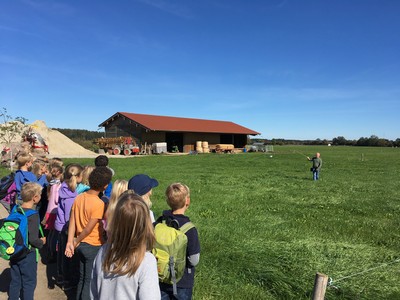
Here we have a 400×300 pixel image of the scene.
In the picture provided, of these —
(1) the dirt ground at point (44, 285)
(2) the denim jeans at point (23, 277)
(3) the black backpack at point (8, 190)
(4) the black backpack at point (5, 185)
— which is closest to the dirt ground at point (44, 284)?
(1) the dirt ground at point (44, 285)

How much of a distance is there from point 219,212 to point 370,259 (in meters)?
3.90

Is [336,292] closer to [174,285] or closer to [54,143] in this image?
[174,285]

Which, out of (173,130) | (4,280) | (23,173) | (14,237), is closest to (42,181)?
(23,173)

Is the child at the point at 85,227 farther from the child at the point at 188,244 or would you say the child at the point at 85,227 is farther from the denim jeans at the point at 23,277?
the child at the point at 188,244

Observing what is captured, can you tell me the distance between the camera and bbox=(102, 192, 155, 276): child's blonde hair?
2068mm

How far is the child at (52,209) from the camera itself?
15.9ft

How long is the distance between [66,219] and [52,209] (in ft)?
1.66

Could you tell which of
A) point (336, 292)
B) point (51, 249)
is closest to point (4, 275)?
point (51, 249)

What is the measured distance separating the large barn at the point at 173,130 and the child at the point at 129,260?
123ft

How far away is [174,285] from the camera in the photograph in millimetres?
2723

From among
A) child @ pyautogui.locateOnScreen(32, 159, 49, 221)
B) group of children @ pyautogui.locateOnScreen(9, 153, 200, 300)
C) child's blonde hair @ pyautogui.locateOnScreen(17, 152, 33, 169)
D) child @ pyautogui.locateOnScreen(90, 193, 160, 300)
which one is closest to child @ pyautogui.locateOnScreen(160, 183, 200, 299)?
group of children @ pyautogui.locateOnScreen(9, 153, 200, 300)

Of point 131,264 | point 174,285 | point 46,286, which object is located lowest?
point 46,286

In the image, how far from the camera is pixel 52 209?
4852 mm

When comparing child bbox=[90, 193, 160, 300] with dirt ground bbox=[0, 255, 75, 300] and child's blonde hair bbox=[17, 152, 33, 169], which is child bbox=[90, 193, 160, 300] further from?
child's blonde hair bbox=[17, 152, 33, 169]
